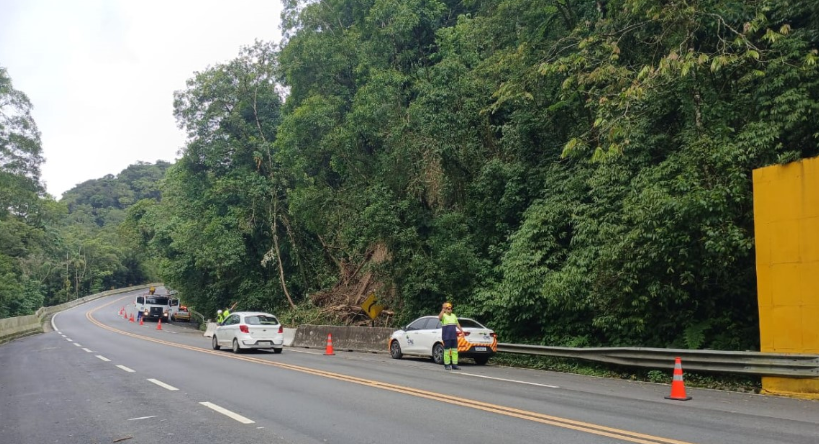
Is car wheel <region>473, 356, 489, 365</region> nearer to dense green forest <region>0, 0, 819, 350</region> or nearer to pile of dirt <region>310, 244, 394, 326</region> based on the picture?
dense green forest <region>0, 0, 819, 350</region>

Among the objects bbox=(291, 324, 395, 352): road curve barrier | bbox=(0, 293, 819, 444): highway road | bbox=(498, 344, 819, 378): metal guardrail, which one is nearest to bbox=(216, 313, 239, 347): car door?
bbox=(291, 324, 395, 352): road curve barrier

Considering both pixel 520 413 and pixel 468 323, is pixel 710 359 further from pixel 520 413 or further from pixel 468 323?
pixel 468 323

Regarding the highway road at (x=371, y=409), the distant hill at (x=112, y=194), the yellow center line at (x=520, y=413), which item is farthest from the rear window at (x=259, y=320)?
the distant hill at (x=112, y=194)

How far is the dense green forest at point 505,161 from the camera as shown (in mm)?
12828

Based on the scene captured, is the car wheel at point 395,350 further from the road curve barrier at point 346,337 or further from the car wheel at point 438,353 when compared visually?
the car wheel at point 438,353

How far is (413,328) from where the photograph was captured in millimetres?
17828

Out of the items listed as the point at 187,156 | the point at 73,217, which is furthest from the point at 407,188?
the point at 73,217

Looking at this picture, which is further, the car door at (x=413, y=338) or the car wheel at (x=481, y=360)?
the car door at (x=413, y=338)

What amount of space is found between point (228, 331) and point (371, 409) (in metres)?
13.6

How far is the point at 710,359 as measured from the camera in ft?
37.7

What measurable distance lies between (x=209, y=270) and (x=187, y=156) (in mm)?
9206

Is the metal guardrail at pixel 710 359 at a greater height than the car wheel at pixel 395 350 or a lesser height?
greater

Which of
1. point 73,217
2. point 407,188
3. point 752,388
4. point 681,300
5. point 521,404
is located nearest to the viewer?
point 521,404

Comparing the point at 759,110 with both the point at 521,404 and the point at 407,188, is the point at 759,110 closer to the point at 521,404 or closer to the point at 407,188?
the point at 521,404
